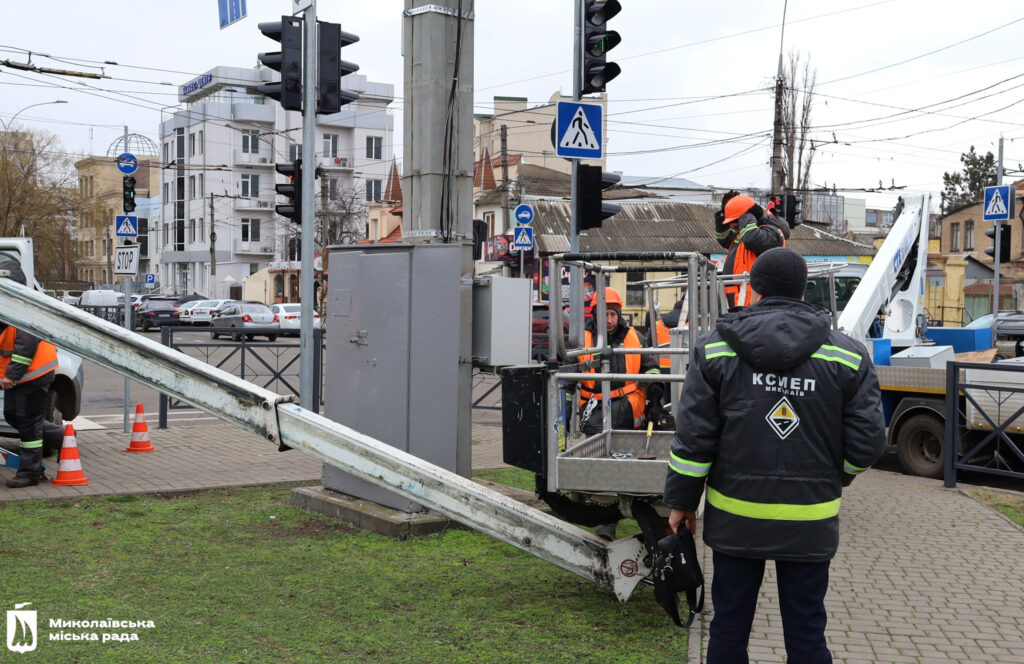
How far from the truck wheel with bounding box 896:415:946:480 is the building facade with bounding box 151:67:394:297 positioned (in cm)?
6864

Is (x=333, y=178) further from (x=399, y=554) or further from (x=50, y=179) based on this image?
(x=399, y=554)

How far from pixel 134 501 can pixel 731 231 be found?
523cm

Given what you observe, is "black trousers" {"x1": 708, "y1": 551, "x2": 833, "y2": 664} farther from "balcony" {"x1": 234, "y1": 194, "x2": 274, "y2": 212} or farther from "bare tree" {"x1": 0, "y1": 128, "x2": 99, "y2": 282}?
"balcony" {"x1": 234, "y1": 194, "x2": 274, "y2": 212}

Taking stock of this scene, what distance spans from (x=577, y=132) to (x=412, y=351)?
368 centimetres

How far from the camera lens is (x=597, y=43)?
10.3 m

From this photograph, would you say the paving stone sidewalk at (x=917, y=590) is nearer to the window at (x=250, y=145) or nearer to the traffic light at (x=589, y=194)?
the traffic light at (x=589, y=194)

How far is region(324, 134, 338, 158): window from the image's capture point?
264 ft

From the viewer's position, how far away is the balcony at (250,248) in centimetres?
7971

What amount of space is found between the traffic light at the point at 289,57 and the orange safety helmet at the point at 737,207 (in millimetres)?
3691

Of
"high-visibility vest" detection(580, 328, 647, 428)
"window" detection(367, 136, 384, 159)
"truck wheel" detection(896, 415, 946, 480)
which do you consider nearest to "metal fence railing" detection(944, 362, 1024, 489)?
"truck wheel" detection(896, 415, 946, 480)

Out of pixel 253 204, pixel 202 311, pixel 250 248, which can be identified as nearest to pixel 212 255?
pixel 250 248

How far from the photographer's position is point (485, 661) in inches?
188

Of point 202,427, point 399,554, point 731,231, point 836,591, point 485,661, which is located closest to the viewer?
point 485,661

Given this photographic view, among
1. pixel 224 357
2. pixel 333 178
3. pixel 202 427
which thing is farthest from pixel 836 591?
pixel 333 178
